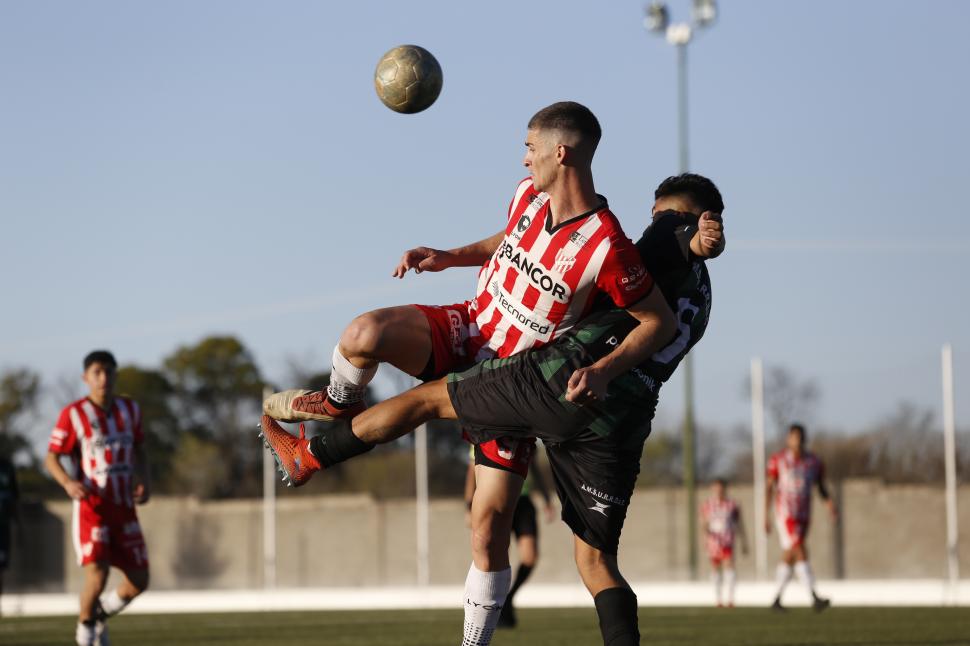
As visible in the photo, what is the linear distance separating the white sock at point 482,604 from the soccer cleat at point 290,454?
875mm

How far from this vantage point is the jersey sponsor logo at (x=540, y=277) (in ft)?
18.9

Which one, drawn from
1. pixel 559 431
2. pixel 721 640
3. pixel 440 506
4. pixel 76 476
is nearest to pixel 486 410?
pixel 559 431

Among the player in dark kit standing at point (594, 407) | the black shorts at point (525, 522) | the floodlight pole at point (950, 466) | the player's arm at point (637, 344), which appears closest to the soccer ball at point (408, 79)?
the player in dark kit standing at point (594, 407)

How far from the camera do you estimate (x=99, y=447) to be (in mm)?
9891

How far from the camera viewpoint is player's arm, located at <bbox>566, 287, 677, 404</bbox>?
5.46 m

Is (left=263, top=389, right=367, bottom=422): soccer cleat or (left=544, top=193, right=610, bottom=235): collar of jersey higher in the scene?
(left=544, top=193, right=610, bottom=235): collar of jersey

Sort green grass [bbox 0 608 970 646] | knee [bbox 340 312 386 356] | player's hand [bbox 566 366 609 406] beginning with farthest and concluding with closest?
green grass [bbox 0 608 970 646] → knee [bbox 340 312 386 356] → player's hand [bbox 566 366 609 406]

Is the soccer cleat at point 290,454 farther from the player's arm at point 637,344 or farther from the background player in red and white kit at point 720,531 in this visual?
the background player in red and white kit at point 720,531

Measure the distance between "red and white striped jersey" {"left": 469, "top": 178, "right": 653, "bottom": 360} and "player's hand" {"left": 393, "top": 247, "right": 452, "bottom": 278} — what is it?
0.25 meters

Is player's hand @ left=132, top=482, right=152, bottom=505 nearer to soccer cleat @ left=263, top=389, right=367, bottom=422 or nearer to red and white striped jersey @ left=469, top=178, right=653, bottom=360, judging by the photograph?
soccer cleat @ left=263, top=389, right=367, bottom=422

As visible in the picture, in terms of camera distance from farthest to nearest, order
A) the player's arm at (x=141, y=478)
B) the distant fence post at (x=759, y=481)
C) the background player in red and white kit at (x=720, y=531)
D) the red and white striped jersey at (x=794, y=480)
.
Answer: the distant fence post at (x=759, y=481) → the background player in red and white kit at (x=720, y=531) → the red and white striped jersey at (x=794, y=480) → the player's arm at (x=141, y=478)

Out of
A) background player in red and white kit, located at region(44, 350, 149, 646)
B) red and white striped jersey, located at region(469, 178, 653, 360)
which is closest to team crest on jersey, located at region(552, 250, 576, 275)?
red and white striped jersey, located at region(469, 178, 653, 360)

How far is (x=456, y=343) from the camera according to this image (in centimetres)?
618

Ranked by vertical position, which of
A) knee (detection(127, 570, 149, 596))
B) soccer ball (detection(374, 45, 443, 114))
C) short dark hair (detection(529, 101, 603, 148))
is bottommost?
knee (detection(127, 570, 149, 596))
